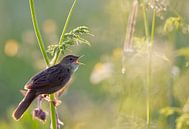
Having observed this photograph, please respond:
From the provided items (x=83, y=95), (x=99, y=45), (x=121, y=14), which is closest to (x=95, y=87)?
(x=83, y=95)

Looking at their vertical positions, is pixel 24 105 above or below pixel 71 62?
below

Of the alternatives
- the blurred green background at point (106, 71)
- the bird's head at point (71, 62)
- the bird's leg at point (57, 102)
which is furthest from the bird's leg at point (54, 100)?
the blurred green background at point (106, 71)

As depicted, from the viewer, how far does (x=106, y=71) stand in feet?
14.1

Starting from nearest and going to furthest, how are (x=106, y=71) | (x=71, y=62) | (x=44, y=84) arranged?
(x=44, y=84) < (x=71, y=62) < (x=106, y=71)

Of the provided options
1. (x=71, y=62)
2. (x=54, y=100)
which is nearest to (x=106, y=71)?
(x=71, y=62)

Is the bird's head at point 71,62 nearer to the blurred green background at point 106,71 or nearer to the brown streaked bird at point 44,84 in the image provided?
the brown streaked bird at point 44,84

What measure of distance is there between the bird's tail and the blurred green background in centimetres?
66

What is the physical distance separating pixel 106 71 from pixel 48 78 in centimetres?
221

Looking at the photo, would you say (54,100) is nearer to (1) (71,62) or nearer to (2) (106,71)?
(1) (71,62)

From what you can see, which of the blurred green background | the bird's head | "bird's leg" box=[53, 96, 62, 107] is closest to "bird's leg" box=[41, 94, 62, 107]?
"bird's leg" box=[53, 96, 62, 107]

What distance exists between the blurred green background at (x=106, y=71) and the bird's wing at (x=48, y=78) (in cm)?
58

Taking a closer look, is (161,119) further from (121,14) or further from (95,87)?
(95,87)

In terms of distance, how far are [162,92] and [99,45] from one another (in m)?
3.00

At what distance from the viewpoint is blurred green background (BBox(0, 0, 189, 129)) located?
348 cm
